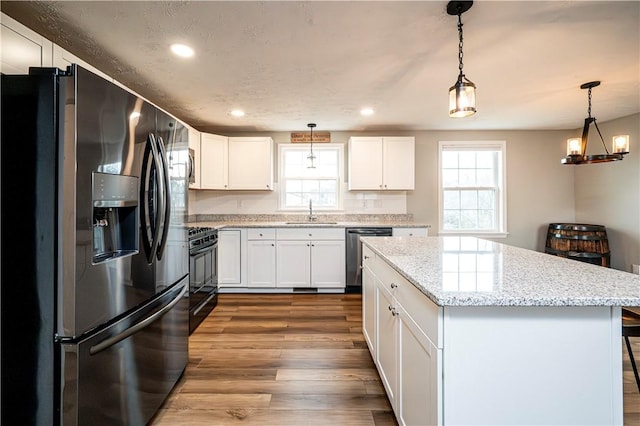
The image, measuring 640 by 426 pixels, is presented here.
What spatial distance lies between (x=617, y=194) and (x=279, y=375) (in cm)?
467

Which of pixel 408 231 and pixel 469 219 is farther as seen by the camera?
pixel 469 219

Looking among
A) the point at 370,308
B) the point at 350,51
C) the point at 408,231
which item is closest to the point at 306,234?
the point at 408,231

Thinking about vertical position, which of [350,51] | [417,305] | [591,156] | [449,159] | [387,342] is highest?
[350,51]

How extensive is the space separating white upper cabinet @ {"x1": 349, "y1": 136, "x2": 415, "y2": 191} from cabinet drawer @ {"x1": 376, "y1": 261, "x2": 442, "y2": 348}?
2.73 meters

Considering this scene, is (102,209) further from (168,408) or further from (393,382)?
(393,382)

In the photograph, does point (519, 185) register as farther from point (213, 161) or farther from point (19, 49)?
point (19, 49)

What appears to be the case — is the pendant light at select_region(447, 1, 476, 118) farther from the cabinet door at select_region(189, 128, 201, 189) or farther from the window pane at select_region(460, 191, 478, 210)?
the window pane at select_region(460, 191, 478, 210)

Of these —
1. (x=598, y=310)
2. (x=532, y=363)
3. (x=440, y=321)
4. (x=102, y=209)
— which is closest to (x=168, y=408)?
(x=102, y=209)

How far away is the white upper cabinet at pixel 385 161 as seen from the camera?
427 cm

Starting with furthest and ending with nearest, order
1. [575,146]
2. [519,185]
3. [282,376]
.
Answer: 1. [519,185]
2. [575,146]
3. [282,376]

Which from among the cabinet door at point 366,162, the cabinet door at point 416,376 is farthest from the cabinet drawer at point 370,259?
Result: the cabinet door at point 366,162

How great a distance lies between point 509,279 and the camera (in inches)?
47.1

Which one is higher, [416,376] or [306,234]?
[306,234]

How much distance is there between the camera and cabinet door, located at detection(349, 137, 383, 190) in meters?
4.27
